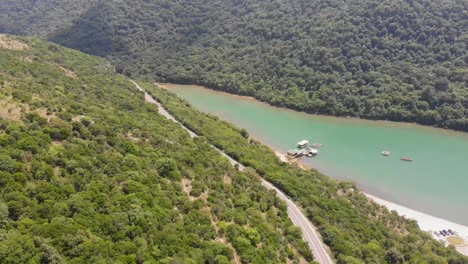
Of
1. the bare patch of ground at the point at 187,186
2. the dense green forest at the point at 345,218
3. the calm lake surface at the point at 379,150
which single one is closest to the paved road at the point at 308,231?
the dense green forest at the point at 345,218

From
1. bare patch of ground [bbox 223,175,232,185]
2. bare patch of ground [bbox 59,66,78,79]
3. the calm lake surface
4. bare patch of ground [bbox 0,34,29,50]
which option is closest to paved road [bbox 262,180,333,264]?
bare patch of ground [bbox 223,175,232,185]

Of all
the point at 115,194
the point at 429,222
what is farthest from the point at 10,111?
the point at 429,222

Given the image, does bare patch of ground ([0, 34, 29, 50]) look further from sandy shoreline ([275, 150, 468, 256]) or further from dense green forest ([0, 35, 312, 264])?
sandy shoreline ([275, 150, 468, 256])

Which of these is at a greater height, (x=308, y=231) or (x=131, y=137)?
(x=131, y=137)

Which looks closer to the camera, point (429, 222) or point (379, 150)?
point (429, 222)

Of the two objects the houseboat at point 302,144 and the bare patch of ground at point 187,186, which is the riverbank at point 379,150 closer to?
the houseboat at point 302,144

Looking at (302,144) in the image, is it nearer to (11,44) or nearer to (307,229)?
(307,229)

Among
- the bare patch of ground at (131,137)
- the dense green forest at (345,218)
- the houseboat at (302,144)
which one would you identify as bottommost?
the houseboat at (302,144)
